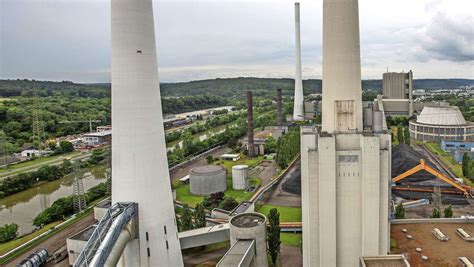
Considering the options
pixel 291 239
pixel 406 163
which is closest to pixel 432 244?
pixel 291 239

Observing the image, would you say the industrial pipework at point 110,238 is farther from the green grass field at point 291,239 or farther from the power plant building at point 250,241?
the green grass field at point 291,239

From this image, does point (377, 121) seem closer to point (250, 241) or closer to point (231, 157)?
point (250, 241)

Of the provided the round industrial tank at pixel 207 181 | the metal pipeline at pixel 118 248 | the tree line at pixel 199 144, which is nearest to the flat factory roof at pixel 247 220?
the metal pipeline at pixel 118 248

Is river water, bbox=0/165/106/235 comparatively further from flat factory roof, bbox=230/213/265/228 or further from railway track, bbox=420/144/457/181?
Answer: railway track, bbox=420/144/457/181

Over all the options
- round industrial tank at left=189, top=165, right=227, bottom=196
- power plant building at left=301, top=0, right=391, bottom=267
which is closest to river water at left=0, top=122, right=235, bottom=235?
round industrial tank at left=189, top=165, right=227, bottom=196

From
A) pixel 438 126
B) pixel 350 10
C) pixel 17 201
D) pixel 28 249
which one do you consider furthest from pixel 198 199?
pixel 438 126

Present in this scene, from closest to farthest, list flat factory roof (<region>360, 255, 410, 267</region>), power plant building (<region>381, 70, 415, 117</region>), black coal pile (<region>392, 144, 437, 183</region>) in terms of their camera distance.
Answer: flat factory roof (<region>360, 255, 410, 267</region>), black coal pile (<region>392, 144, 437, 183</region>), power plant building (<region>381, 70, 415, 117</region>)
